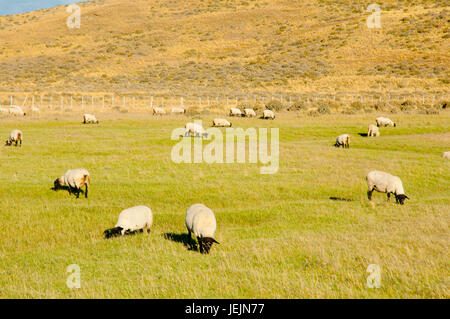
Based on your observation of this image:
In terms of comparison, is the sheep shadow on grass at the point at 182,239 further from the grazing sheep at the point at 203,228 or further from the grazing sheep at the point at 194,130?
the grazing sheep at the point at 194,130

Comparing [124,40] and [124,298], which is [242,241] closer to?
[124,298]

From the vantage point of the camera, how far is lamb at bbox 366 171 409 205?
17250mm

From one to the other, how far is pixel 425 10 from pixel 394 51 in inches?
897

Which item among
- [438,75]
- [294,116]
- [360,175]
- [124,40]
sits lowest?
[360,175]

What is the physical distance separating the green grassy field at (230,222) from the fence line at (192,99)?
22705 millimetres

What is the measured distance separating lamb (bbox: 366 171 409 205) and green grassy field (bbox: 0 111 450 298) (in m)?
0.65

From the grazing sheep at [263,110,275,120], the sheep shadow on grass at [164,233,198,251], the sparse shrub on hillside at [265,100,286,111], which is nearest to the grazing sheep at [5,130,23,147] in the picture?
the sheep shadow on grass at [164,233,198,251]

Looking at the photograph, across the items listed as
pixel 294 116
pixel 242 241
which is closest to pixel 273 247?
pixel 242 241

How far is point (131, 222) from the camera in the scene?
13.8 m

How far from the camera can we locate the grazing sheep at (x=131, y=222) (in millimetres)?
13633

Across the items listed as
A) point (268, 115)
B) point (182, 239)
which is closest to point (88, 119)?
point (268, 115)

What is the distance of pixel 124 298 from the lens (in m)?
8.77

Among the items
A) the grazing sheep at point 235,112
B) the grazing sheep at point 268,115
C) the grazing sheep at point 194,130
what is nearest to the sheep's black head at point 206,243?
the grazing sheep at point 194,130

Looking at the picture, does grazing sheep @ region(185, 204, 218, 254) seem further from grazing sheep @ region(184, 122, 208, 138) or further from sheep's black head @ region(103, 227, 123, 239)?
grazing sheep @ region(184, 122, 208, 138)
